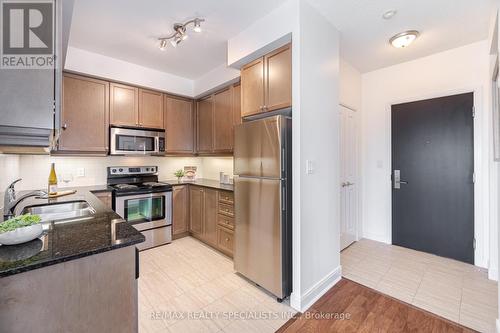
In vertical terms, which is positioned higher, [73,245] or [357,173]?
[357,173]

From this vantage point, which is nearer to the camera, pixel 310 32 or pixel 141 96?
pixel 310 32

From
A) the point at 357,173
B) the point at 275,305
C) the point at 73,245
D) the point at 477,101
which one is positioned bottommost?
the point at 275,305

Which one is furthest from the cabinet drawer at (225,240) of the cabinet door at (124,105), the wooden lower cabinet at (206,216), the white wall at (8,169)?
the white wall at (8,169)

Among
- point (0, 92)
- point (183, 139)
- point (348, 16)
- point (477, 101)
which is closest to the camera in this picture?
point (0, 92)

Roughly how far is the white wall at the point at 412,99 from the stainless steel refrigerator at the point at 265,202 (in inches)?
84.9

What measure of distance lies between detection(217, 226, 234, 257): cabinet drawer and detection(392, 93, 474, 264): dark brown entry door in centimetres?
239

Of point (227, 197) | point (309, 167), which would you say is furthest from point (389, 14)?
point (227, 197)

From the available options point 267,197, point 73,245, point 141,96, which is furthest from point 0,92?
point 141,96

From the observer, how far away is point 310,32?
200cm

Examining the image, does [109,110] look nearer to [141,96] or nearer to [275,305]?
[141,96]

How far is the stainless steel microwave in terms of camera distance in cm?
305

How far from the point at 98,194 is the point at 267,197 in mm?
2217

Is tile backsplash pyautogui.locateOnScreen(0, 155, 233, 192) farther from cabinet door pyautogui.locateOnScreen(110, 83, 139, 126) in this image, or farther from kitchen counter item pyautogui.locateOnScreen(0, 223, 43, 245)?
kitchen counter item pyautogui.locateOnScreen(0, 223, 43, 245)

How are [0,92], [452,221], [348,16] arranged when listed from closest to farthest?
[0,92]
[348,16]
[452,221]
